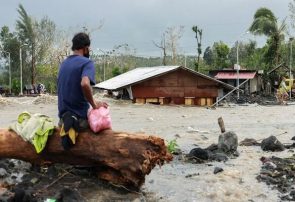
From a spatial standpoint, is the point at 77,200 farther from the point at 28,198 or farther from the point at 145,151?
the point at 145,151

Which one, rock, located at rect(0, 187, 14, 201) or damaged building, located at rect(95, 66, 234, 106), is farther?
damaged building, located at rect(95, 66, 234, 106)

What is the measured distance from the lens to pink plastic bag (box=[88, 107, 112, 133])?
7.53 meters

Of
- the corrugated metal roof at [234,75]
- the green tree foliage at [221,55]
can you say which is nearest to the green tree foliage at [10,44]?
the green tree foliage at [221,55]

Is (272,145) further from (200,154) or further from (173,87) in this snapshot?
(173,87)

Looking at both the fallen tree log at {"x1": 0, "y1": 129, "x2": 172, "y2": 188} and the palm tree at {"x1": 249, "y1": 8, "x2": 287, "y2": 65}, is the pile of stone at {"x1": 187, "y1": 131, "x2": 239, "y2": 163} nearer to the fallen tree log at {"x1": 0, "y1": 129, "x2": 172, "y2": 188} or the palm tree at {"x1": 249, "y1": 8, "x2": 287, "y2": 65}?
the fallen tree log at {"x1": 0, "y1": 129, "x2": 172, "y2": 188}

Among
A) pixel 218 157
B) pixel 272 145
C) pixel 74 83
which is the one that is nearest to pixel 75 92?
pixel 74 83

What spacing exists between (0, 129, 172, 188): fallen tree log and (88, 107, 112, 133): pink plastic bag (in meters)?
0.14

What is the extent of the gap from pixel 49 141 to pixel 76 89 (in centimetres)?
108

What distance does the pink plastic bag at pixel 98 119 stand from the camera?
24.7 ft

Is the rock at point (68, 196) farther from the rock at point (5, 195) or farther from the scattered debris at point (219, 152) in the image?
the scattered debris at point (219, 152)

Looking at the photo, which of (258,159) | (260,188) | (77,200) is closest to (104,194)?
(77,200)

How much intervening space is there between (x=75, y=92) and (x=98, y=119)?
493mm

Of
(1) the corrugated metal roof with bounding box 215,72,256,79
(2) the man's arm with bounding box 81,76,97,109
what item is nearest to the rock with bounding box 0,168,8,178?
(2) the man's arm with bounding box 81,76,97,109

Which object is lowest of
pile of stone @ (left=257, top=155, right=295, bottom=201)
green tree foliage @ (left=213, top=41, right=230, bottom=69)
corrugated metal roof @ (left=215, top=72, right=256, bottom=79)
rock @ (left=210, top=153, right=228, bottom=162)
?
pile of stone @ (left=257, top=155, right=295, bottom=201)
